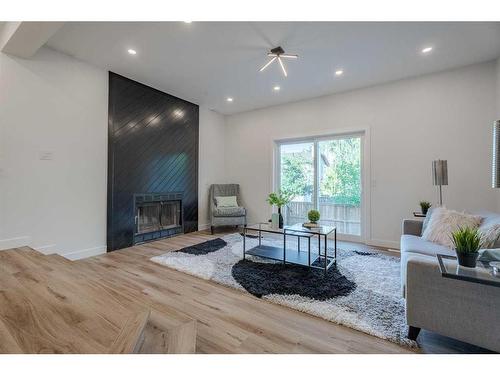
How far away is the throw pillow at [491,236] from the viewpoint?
1769 mm

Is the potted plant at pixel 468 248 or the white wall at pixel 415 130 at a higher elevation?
→ the white wall at pixel 415 130

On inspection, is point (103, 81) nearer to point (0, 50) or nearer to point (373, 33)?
point (0, 50)

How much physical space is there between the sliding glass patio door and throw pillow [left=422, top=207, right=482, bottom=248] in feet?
5.70

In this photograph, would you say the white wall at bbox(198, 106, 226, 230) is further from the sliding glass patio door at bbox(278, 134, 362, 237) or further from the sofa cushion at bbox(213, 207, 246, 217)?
the sliding glass patio door at bbox(278, 134, 362, 237)

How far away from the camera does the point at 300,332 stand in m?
1.62

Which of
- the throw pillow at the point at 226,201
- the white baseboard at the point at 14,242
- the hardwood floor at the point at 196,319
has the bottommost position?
the hardwood floor at the point at 196,319

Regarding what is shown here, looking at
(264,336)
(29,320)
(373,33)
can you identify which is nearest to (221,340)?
(264,336)

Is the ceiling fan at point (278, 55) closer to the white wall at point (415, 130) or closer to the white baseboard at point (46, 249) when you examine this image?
the white wall at point (415, 130)

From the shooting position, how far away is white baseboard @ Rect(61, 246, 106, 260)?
3.12 metres

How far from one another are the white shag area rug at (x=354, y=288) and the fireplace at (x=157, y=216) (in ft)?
3.23

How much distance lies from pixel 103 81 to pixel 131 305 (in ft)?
11.1

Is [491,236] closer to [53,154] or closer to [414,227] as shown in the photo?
[414,227]

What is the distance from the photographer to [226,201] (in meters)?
5.17

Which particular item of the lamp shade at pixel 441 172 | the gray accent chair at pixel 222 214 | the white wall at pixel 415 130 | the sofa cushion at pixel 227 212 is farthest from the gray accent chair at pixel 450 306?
the sofa cushion at pixel 227 212
